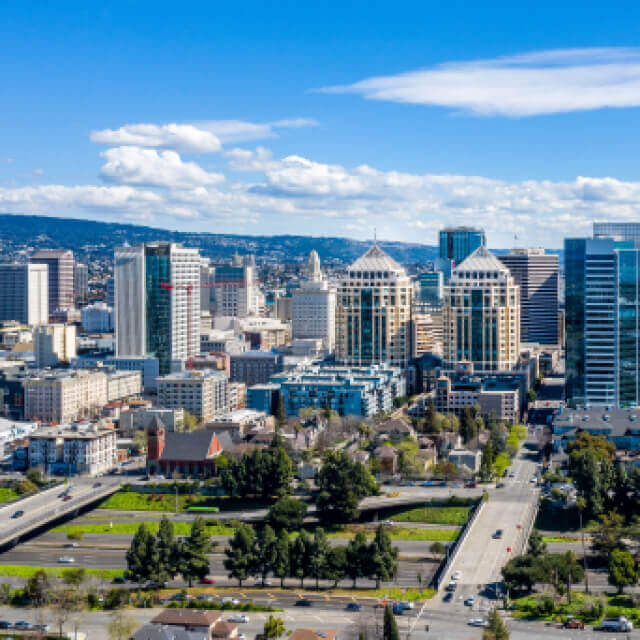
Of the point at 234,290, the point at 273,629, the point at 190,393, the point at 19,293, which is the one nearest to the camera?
the point at 273,629

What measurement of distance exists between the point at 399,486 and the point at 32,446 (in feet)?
90.9

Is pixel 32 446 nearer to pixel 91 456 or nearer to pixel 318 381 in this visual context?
pixel 91 456

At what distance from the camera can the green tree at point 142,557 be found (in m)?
50.5

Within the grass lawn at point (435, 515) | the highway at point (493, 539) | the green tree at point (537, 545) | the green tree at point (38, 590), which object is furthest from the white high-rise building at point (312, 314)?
the green tree at point (38, 590)

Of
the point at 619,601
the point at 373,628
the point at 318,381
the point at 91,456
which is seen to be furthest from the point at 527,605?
the point at 318,381

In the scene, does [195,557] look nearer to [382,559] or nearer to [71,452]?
[382,559]

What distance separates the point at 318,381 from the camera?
94062 mm

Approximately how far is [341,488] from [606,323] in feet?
110

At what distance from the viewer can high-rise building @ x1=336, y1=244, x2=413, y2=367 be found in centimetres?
10738

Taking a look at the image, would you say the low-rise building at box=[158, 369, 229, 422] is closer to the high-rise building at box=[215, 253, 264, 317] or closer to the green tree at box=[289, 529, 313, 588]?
the green tree at box=[289, 529, 313, 588]

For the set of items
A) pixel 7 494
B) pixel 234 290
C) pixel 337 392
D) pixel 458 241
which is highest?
pixel 458 241

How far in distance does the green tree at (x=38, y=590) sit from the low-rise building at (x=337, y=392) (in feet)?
148

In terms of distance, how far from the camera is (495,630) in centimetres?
4172

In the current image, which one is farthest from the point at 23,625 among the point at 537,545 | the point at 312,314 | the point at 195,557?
the point at 312,314
